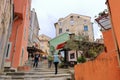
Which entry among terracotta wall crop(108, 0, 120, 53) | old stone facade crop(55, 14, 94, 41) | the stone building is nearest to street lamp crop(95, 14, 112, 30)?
terracotta wall crop(108, 0, 120, 53)

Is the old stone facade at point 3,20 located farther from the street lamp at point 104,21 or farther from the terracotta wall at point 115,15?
the terracotta wall at point 115,15

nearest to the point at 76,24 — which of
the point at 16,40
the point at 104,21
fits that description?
the point at 16,40

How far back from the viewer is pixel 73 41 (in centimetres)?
1812

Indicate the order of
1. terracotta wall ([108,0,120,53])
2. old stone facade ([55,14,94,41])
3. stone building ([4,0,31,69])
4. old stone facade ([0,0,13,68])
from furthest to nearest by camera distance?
old stone facade ([55,14,94,41]), stone building ([4,0,31,69]), old stone facade ([0,0,13,68]), terracotta wall ([108,0,120,53])

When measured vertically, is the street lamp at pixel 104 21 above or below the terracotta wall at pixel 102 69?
above

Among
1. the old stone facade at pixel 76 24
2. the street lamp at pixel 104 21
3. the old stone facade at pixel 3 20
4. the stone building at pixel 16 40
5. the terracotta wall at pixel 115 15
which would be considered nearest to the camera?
the terracotta wall at pixel 115 15

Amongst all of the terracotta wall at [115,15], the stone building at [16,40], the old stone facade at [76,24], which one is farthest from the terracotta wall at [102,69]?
the old stone facade at [76,24]

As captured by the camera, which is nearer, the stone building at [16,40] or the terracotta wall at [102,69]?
the terracotta wall at [102,69]

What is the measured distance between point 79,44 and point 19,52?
22.3 feet

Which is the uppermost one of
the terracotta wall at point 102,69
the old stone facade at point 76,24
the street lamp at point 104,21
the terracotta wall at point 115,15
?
the old stone facade at point 76,24

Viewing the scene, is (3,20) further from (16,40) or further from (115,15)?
(115,15)

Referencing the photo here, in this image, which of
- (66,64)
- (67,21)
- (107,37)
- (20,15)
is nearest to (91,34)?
(67,21)

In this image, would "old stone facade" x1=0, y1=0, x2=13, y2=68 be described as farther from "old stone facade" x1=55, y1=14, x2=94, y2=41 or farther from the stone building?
"old stone facade" x1=55, y1=14, x2=94, y2=41

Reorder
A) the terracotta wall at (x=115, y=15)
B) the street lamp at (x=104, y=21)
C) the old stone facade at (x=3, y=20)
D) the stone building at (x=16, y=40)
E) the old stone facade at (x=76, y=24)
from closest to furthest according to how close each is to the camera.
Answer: the terracotta wall at (x=115, y=15), the street lamp at (x=104, y=21), the old stone facade at (x=3, y=20), the stone building at (x=16, y=40), the old stone facade at (x=76, y=24)
